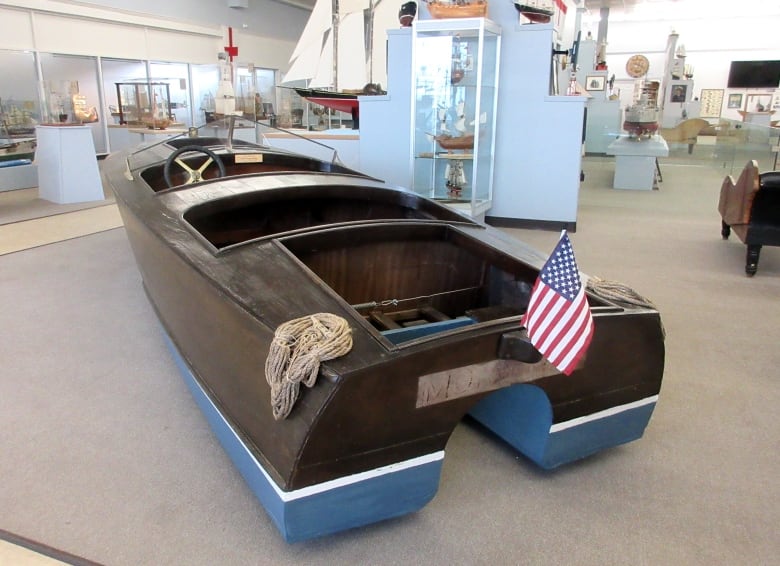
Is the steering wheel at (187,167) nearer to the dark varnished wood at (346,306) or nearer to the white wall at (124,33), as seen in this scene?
the dark varnished wood at (346,306)

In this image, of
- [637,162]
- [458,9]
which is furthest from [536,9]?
[637,162]

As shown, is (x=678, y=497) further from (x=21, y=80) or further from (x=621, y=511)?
(x=21, y=80)

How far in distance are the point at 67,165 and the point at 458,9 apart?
16.2 feet

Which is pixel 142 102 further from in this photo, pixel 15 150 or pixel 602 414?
pixel 602 414

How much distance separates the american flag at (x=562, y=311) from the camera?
1.35 meters

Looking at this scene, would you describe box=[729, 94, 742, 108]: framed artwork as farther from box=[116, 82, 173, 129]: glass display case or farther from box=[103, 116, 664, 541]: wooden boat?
box=[103, 116, 664, 541]: wooden boat

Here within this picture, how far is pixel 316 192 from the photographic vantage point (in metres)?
2.74

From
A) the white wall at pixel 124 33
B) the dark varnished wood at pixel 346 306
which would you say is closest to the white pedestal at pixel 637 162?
the dark varnished wood at pixel 346 306

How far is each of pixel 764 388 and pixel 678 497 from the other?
1002 millimetres

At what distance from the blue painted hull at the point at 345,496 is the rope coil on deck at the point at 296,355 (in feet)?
0.68

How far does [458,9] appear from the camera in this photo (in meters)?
4.83

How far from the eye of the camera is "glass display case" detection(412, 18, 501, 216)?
4.87 m

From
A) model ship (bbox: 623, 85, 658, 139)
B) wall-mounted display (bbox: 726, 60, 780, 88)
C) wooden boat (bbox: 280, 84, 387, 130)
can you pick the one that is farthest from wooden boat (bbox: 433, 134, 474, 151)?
wall-mounted display (bbox: 726, 60, 780, 88)

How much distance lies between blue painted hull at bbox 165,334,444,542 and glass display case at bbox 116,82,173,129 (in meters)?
9.84
